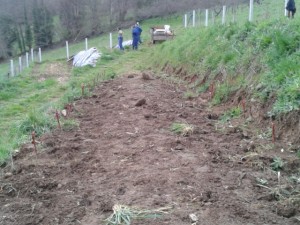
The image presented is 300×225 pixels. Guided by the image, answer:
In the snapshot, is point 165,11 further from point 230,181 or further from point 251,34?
point 230,181

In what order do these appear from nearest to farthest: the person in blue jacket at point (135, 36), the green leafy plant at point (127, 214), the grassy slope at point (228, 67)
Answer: the green leafy plant at point (127, 214)
the grassy slope at point (228, 67)
the person in blue jacket at point (135, 36)

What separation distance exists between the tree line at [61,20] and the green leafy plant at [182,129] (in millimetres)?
36880

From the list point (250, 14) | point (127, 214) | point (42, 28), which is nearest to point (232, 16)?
point (250, 14)

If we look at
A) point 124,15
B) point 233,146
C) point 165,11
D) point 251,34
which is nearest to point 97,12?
point 124,15

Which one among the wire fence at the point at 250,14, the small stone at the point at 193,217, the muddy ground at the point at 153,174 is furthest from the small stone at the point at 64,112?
the wire fence at the point at 250,14

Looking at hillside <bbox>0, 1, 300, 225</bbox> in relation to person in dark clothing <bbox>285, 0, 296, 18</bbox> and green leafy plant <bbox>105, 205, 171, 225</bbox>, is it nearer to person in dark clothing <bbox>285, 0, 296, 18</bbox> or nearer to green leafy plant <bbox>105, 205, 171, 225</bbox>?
green leafy plant <bbox>105, 205, 171, 225</bbox>

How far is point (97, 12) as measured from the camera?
151ft

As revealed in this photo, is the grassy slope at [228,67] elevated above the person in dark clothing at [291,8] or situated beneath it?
situated beneath

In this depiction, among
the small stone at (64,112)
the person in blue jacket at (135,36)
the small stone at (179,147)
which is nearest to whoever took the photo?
the small stone at (179,147)

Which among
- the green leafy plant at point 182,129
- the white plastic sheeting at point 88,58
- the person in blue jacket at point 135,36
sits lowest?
the white plastic sheeting at point 88,58

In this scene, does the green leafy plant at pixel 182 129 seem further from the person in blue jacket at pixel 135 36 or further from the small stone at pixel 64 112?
the person in blue jacket at pixel 135 36

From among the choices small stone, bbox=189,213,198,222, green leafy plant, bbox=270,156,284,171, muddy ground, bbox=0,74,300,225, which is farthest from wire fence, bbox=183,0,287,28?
small stone, bbox=189,213,198,222

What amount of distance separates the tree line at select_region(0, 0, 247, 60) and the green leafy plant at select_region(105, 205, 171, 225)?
39.2 m

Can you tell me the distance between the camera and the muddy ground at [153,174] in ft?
10.9
